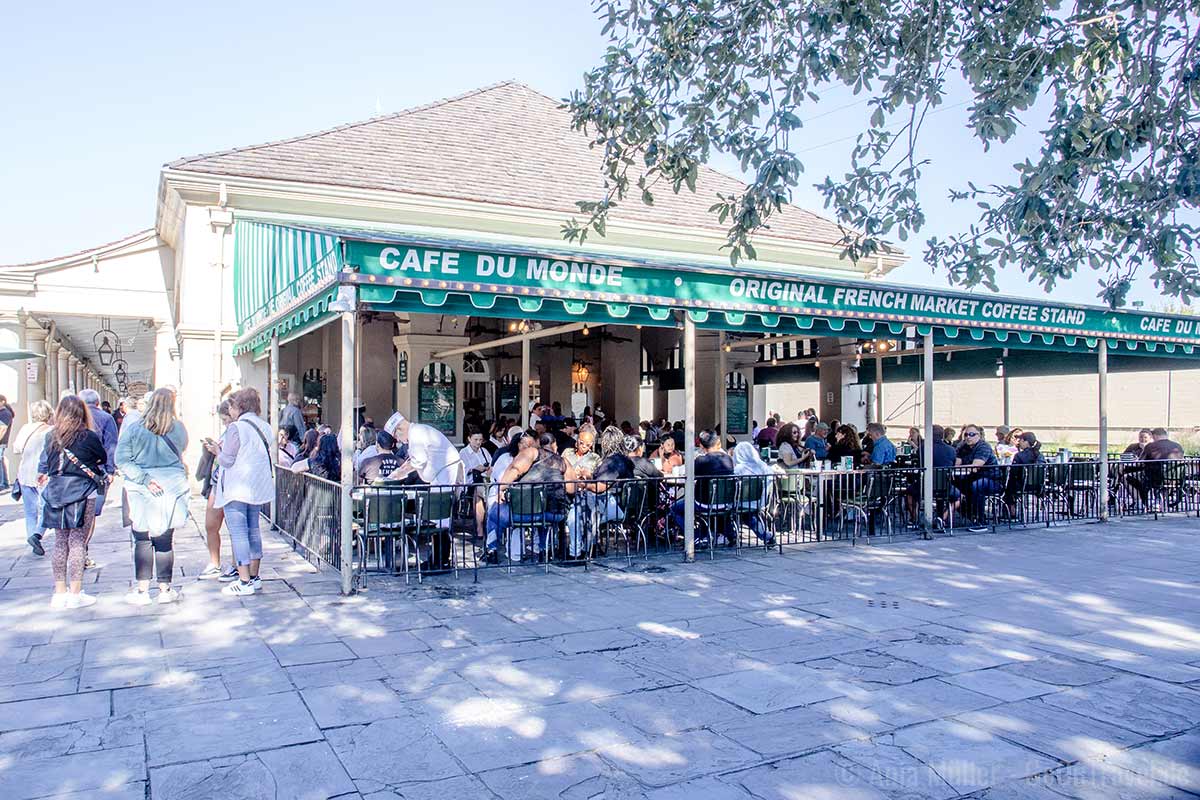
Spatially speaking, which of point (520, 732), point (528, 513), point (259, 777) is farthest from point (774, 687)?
point (528, 513)

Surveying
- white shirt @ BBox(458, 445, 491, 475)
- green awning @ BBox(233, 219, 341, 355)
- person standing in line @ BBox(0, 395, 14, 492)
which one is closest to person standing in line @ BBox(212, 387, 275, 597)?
green awning @ BBox(233, 219, 341, 355)

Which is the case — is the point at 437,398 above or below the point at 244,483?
above

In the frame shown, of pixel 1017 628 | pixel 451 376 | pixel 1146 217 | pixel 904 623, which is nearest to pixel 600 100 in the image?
pixel 1146 217

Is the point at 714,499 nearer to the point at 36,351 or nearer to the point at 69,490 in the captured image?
the point at 69,490

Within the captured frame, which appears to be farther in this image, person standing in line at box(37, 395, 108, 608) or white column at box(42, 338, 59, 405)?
white column at box(42, 338, 59, 405)

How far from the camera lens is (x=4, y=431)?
539 inches

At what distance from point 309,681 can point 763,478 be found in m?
5.93

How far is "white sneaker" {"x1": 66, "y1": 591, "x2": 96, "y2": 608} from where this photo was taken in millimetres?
6902

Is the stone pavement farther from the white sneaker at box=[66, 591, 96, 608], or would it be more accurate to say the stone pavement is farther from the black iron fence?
the black iron fence

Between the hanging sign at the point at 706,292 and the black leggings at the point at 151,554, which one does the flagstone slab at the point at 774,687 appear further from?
the black leggings at the point at 151,554

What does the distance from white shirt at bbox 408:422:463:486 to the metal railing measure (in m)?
0.82

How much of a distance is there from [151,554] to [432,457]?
2495 mm

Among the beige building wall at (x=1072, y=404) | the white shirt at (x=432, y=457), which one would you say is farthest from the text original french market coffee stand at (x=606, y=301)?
the beige building wall at (x=1072, y=404)

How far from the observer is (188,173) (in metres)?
13.8
